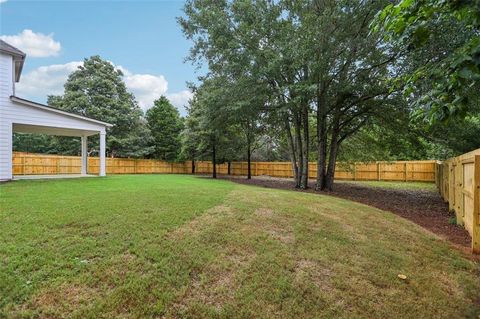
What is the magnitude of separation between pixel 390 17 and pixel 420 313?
309 cm

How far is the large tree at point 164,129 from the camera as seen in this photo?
90.9ft

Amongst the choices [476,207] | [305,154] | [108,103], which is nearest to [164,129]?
[108,103]

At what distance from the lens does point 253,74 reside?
424 inches

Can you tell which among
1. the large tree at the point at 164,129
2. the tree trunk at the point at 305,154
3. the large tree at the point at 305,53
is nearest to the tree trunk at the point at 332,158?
the large tree at the point at 305,53

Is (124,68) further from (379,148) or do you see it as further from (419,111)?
(419,111)

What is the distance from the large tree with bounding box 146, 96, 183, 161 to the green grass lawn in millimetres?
22313

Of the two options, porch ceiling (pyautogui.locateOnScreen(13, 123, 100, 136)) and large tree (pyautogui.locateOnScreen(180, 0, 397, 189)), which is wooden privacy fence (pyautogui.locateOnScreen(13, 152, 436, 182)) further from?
large tree (pyautogui.locateOnScreen(180, 0, 397, 189))

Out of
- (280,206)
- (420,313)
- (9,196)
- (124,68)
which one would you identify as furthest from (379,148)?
(124,68)

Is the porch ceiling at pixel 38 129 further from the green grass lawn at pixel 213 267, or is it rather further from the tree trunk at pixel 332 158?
the tree trunk at pixel 332 158

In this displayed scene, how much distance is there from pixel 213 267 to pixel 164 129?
2638cm

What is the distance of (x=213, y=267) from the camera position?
3.44 metres

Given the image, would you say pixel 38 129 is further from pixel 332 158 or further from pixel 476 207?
pixel 476 207

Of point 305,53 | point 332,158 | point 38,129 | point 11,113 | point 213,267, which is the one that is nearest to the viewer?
point 213,267

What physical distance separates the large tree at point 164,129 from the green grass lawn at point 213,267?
22313mm
